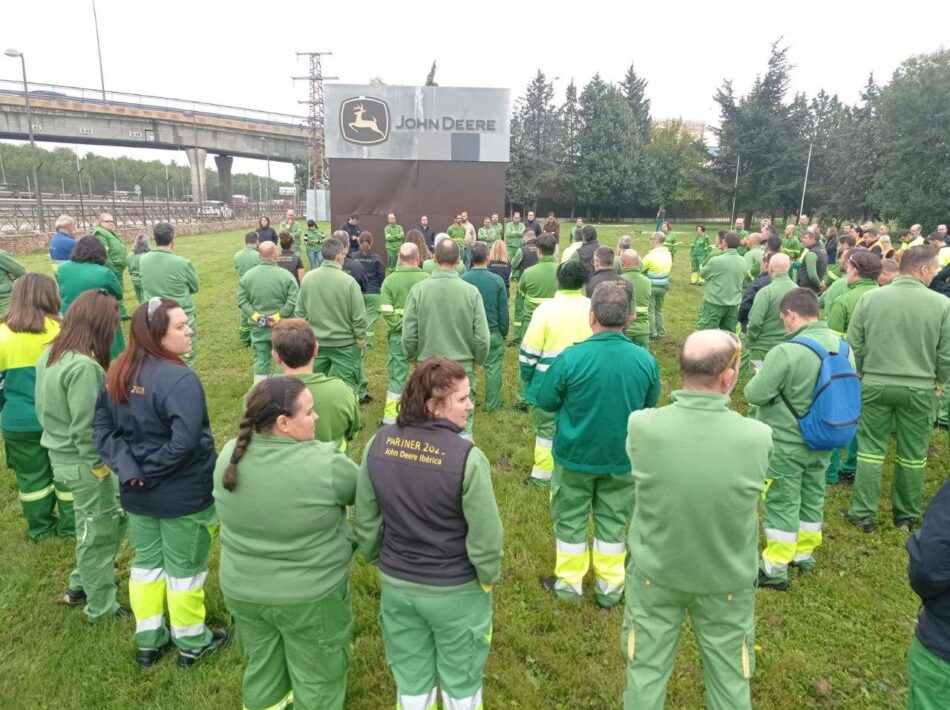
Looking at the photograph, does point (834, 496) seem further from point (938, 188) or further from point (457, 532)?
point (938, 188)

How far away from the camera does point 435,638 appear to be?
2.67 metres

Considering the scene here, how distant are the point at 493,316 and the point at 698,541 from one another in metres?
4.81

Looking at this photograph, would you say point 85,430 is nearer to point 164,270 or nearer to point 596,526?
point 596,526

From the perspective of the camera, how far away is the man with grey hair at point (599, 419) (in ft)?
12.5

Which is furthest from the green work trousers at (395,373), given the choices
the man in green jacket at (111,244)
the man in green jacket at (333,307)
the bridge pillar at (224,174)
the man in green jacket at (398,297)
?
the bridge pillar at (224,174)

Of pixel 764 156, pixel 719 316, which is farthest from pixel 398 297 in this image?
pixel 764 156

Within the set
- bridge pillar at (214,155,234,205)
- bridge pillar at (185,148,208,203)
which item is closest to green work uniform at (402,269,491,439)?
bridge pillar at (185,148,208,203)

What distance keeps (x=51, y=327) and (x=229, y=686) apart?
2922 mm

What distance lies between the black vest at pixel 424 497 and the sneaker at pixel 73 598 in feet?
9.80

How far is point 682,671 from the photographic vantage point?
3719mm

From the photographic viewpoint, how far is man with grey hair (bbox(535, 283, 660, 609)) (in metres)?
3.81

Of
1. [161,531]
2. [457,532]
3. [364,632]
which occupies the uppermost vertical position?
[457,532]

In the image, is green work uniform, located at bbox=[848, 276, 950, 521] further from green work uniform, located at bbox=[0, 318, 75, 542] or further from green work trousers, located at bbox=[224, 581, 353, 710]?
green work uniform, located at bbox=[0, 318, 75, 542]

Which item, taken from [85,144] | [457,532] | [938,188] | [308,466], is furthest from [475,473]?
[85,144]
